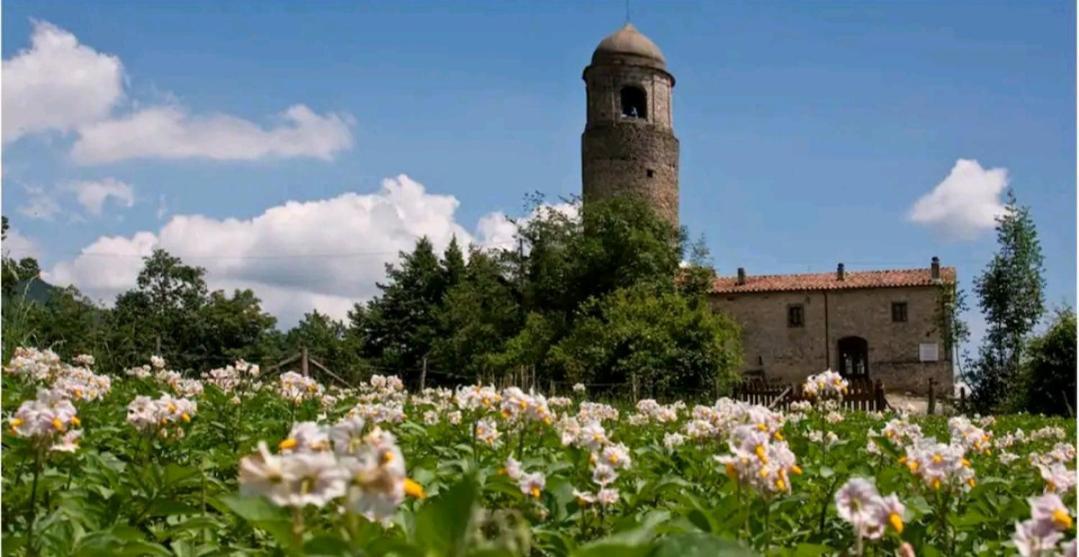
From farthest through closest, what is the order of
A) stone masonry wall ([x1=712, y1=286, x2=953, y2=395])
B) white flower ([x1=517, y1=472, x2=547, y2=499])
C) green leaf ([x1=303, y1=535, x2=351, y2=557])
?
stone masonry wall ([x1=712, y1=286, x2=953, y2=395])
white flower ([x1=517, y1=472, x2=547, y2=499])
green leaf ([x1=303, y1=535, x2=351, y2=557])

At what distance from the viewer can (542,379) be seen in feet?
89.4

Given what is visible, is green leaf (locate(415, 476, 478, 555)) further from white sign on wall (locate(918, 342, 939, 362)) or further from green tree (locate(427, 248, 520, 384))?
white sign on wall (locate(918, 342, 939, 362))

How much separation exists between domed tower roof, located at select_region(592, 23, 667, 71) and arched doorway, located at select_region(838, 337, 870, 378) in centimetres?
1217

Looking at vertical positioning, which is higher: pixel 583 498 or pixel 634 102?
pixel 634 102

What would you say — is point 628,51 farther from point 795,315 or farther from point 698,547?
point 698,547

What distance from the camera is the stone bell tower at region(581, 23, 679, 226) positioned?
3581 cm

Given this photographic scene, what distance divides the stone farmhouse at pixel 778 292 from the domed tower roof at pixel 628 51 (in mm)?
36

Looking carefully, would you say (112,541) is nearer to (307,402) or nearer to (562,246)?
(307,402)

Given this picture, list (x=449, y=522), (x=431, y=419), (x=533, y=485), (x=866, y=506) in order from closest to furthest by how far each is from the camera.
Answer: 1. (x=449, y=522)
2. (x=866, y=506)
3. (x=533, y=485)
4. (x=431, y=419)

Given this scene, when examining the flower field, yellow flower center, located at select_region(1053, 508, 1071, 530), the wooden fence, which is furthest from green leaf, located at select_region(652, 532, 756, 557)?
the wooden fence

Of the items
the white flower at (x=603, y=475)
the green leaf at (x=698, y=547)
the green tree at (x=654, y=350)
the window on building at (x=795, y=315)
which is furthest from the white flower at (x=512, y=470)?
the window on building at (x=795, y=315)

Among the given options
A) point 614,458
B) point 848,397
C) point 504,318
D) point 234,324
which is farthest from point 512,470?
point 234,324

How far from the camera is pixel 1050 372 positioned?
2038 cm

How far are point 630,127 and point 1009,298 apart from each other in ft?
45.3
